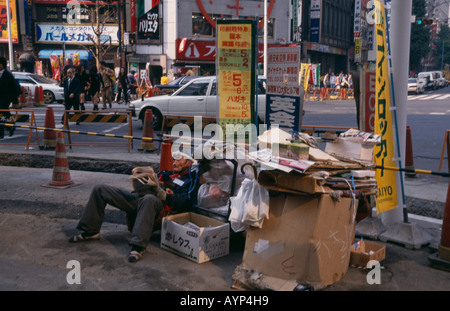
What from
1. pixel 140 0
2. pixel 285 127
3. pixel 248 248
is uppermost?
pixel 140 0

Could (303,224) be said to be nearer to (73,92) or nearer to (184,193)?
(184,193)

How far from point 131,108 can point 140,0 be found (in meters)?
23.2

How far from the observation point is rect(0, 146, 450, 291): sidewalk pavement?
4.27 metres

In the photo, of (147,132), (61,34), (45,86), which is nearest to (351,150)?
(147,132)

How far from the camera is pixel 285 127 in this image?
23.1 ft

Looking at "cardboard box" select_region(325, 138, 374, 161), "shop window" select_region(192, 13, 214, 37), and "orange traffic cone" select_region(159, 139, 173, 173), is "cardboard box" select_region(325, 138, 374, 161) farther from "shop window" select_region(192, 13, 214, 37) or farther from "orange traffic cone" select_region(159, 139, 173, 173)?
"shop window" select_region(192, 13, 214, 37)

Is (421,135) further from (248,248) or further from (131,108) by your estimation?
(248,248)

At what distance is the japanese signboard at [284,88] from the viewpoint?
6883mm

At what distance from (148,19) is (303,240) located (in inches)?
1366

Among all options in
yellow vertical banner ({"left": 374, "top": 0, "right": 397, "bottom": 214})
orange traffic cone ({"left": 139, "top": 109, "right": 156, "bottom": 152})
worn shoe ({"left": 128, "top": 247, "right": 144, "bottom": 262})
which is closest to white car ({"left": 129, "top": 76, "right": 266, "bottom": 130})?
orange traffic cone ({"left": 139, "top": 109, "right": 156, "bottom": 152})

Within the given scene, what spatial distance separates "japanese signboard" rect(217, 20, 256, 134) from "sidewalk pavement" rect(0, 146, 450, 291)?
2.61 metres

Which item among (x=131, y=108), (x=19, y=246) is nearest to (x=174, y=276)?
(x=19, y=246)

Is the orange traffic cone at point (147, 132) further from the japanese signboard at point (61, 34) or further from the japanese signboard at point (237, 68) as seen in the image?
the japanese signboard at point (61, 34)

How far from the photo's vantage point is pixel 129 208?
203 inches
